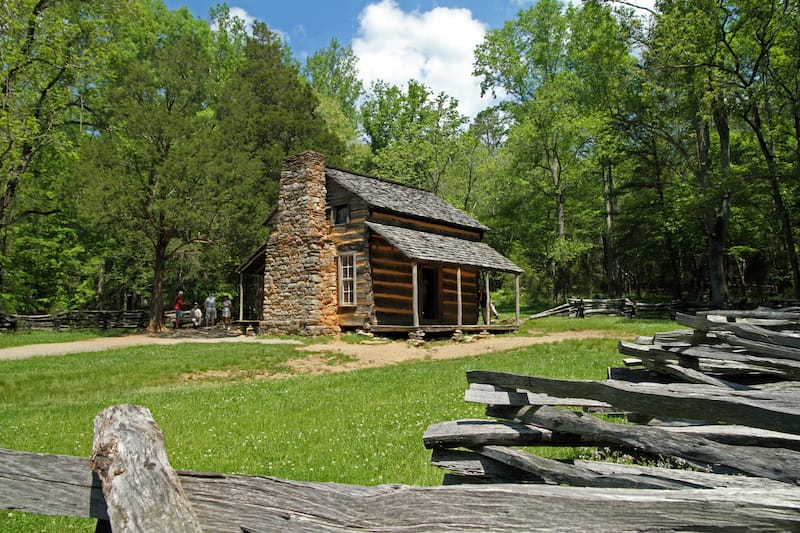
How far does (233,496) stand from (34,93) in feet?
103

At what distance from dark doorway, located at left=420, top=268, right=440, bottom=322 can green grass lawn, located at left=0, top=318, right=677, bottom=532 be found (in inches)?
326

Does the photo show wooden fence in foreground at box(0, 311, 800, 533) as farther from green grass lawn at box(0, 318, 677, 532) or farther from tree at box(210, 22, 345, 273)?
tree at box(210, 22, 345, 273)

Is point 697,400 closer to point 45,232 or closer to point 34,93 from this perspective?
point 34,93

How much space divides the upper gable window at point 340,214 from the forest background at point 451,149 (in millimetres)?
6793

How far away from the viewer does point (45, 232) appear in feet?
101

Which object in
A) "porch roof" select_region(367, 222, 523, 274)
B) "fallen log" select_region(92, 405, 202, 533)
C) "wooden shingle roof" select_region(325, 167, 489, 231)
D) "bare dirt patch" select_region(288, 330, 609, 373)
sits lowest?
"bare dirt patch" select_region(288, 330, 609, 373)

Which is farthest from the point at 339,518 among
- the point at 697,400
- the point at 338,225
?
the point at 338,225

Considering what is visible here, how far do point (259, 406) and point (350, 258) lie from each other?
44.6ft

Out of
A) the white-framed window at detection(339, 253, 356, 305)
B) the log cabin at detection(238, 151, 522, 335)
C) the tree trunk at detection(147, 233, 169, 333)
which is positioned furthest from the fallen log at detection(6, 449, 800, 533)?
the tree trunk at detection(147, 233, 169, 333)

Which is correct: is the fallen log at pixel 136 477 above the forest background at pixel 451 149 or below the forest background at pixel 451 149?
below

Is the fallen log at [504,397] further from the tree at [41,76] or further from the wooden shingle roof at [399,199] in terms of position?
the tree at [41,76]

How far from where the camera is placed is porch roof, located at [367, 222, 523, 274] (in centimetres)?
2014

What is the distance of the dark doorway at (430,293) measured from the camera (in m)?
24.3

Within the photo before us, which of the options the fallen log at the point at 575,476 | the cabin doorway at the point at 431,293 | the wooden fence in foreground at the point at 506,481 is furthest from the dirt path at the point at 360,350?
the fallen log at the point at 575,476
